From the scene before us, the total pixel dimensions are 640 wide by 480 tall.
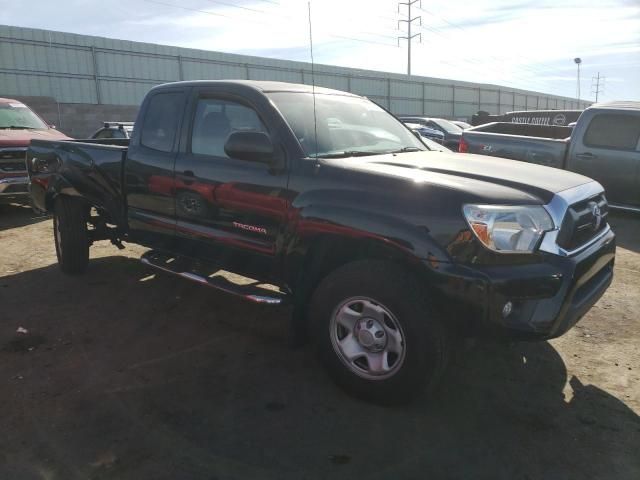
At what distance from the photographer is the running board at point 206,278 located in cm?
345

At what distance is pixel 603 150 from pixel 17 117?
1014 cm

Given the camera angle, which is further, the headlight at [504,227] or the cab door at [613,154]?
the cab door at [613,154]

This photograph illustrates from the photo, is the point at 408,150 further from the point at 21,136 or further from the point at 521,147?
the point at 21,136

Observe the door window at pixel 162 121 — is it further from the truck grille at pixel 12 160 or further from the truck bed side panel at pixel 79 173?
the truck grille at pixel 12 160

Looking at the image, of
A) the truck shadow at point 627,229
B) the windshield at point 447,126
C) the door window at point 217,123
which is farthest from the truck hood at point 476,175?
the windshield at point 447,126

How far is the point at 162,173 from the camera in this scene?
416 centimetres

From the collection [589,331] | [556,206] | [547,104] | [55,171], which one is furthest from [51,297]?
[547,104]

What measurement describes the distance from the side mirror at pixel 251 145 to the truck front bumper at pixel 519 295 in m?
1.37

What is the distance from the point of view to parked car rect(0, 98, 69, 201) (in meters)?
8.51

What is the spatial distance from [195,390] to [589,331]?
303 centimetres

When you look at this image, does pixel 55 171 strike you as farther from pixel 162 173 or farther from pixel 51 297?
pixel 162 173

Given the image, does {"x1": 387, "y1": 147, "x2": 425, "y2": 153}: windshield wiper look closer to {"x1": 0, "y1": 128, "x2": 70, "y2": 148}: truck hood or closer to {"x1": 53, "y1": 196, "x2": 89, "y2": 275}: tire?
→ {"x1": 53, "y1": 196, "x2": 89, "y2": 275}: tire

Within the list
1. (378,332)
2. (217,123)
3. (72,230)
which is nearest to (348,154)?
(217,123)

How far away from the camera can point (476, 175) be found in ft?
10.0
